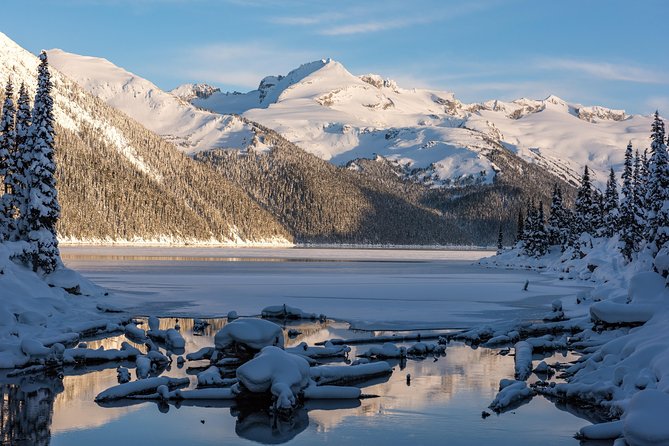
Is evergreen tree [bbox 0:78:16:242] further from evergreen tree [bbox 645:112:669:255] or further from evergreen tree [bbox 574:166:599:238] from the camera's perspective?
evergreen tree [bbox 574:166:599:238]

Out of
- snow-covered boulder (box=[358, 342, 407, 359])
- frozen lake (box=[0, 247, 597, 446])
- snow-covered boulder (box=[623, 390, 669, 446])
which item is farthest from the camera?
snow-covered boulder (box=[358, 342, 407, 359])

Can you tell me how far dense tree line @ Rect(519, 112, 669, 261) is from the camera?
5822cm

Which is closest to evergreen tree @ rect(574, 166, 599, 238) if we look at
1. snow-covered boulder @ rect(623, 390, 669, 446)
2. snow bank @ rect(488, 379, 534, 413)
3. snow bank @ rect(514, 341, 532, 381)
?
snow bank @ rect(514, 341, 532, 381)

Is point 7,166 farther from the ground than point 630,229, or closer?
farther from the ground

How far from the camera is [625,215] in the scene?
77.1 meters

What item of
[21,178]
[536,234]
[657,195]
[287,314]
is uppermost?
[657,195]

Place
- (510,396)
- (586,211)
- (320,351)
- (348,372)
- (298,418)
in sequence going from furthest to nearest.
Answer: (586,211) → (320,351) → (348,372) → (510,396) → (298,418)

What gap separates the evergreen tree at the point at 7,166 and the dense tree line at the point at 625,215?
37.7 meters

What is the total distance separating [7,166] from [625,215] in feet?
189

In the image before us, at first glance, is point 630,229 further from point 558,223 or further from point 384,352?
point 384,352

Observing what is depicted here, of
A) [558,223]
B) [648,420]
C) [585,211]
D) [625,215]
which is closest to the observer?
[648,420]

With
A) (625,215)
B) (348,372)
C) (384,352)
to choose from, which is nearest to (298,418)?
(348,372)

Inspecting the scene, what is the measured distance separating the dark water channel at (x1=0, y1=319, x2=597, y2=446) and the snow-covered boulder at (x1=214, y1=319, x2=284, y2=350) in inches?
102

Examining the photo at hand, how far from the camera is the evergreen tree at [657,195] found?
5428 centimetres
